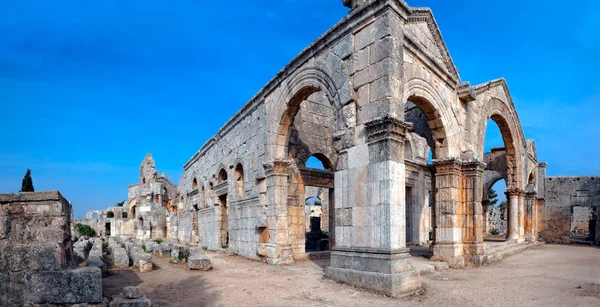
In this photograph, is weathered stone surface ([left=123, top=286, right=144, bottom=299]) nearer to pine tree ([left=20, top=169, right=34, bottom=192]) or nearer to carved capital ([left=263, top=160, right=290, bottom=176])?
carved capital ([left=263, top=160, right=290, bottom=176])

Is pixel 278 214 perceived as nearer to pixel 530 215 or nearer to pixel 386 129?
pixel 386 129

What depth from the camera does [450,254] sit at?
9164 mm

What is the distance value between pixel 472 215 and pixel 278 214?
196 inches

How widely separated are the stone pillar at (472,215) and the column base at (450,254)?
258 mm

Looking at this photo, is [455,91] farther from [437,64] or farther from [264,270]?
[264,270]

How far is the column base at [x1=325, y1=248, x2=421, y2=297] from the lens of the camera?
19.5ft

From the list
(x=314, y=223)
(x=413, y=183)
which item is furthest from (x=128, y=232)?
(x=413, y=183)

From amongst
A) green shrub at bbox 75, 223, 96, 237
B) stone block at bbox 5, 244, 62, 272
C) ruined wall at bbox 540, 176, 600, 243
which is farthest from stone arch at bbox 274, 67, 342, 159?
green shrub at bbox 75, 223, 96, 237

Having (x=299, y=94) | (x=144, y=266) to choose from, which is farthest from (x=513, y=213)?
(x=144, y=266)

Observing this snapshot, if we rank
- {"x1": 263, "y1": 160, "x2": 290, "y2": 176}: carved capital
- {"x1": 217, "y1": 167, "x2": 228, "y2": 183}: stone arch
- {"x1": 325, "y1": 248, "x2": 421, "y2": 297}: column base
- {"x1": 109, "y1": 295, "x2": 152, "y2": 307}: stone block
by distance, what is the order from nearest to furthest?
{"x1": 109, "y1": 295, "x2": 152, "y2": 307}: stone block
{"x1": 325, "y1": 248, "x2": 421, "y2": 297}: column base
{"x1": 263, "y1": 160, "x2": 290, "y2": 176}: carved capital
{"x1": 217, "y1": 167, "x2": 228, "y2": 183}: stone arch

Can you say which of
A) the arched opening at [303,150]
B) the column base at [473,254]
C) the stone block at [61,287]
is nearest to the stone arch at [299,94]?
the arched opening at [303,150]

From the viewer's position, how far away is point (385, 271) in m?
6.05

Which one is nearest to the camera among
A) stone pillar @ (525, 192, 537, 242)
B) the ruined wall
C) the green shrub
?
stone pillar @ (525, 192, 537, 242)

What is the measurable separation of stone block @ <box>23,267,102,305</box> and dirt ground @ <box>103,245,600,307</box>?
1340 mm
